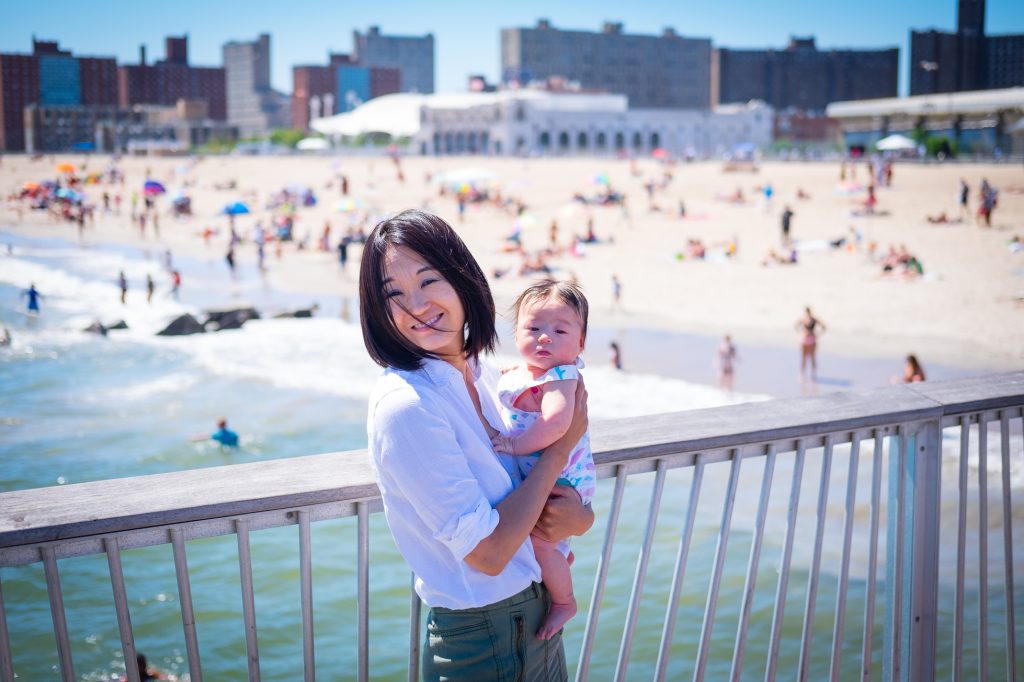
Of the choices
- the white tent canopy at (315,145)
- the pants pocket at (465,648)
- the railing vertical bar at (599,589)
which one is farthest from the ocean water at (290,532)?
the white tent canopy at (315,145)

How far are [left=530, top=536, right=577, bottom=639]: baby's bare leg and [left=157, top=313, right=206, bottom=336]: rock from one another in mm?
23470

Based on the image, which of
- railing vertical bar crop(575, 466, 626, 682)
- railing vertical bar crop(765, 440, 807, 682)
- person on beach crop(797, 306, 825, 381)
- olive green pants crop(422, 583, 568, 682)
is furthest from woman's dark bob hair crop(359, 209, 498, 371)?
person on beach crop(797, 306, 825, 381)

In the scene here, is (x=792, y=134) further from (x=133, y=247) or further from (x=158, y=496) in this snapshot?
(x=158, y=496)

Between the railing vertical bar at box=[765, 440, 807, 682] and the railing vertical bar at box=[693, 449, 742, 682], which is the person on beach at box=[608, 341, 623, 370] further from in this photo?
the railing vertical bar at box=[693, 449, 742, 682]

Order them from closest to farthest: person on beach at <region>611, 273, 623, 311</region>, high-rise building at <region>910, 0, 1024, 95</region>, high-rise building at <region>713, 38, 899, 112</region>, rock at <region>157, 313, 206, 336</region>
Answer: rock at <region>157, 313, 206, 336</region>, person on beach at <region>611, 273, 623, 311</region>, high-rise building at <region>910, 0, 1024, 95</region>, high-rise building at <region>713, 38, 899, 112</region>

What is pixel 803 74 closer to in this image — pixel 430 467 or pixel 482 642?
pixel 482 642

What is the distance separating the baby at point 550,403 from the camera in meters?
1.78

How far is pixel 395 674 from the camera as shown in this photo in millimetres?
7754

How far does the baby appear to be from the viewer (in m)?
1.78

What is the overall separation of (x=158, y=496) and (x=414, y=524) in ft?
1.59

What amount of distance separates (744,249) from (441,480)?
99.1ft

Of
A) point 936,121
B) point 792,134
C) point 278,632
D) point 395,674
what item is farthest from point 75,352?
point 792,134

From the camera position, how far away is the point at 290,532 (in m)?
11.8

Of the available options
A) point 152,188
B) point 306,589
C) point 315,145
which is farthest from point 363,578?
point 315,145
